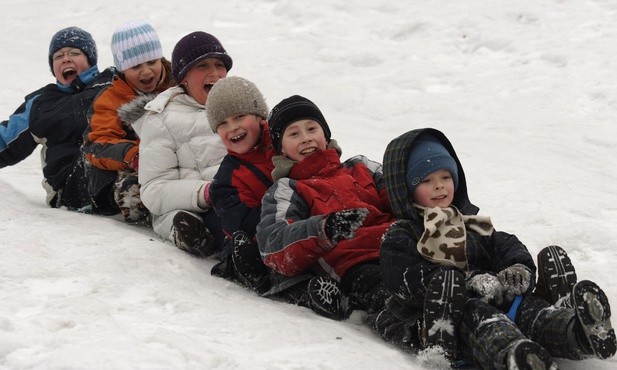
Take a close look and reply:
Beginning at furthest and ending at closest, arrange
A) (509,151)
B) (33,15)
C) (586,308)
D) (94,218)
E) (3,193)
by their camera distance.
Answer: (33,15), (509,151), (3,193), (94,218), (586,308)

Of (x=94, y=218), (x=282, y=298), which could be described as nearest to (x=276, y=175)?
(x=282, y=298)

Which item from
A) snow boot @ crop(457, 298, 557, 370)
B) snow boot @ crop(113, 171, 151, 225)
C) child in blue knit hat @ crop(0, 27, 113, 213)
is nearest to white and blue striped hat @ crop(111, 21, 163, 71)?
child in blue knit hat @ crop(0, 27, 113, 213)

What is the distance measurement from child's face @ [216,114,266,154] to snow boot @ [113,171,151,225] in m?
1.06

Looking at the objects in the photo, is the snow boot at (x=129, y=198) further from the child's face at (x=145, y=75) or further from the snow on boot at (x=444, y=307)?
the snow on boot at (x=444, y=307)

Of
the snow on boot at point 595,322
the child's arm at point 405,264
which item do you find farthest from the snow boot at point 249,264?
the snow on boot at point 595,322

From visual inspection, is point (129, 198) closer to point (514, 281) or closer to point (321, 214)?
point (321, 214)

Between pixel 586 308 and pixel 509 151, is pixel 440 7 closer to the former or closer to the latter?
pixel 509 151

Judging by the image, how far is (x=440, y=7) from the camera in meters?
10.3

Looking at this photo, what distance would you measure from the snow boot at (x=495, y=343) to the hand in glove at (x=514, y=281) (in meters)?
0.16

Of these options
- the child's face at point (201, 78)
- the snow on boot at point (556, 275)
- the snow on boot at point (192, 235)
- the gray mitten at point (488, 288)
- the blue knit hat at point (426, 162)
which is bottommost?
the snow on boot at point (192, 235)

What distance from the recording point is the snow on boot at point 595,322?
2734 millimetres

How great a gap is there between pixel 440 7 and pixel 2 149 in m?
6.33

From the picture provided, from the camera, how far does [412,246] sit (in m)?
3.35

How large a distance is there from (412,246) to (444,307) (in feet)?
1.20
